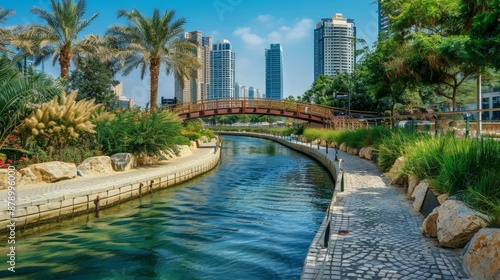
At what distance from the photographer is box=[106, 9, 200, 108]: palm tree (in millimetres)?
28048

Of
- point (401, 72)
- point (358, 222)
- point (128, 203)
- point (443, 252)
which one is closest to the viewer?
point (443, 252)

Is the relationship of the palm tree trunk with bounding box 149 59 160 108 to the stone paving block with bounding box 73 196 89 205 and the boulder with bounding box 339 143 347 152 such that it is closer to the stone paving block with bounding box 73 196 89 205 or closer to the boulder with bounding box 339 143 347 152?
the boulder with bounding box 339 143 347 152

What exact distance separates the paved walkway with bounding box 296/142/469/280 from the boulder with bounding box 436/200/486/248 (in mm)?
161

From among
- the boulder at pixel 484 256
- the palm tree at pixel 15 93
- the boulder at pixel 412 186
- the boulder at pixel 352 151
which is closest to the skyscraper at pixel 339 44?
the boulder at pixel 352 151

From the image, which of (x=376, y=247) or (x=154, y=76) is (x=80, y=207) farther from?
(x=154, y=76)

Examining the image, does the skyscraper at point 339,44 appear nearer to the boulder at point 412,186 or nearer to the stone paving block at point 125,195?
the stone paving block at point 125,195

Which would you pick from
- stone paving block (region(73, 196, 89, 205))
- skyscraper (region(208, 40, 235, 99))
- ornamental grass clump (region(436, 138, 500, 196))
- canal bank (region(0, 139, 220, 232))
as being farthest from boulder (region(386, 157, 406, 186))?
skyscraper (region(208, 40, 235, 99))

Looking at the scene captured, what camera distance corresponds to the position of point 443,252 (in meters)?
5.64

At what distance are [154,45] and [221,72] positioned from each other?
412ft

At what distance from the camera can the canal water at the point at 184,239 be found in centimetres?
673

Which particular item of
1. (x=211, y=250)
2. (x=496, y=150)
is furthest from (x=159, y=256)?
(x=496, y=150)

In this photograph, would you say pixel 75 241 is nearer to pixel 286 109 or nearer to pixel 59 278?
pixel 59 278

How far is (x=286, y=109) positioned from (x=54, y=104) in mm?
24039

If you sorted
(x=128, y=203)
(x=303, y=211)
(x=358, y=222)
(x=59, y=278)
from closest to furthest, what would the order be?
(x=59, y=278), (x=358, y=222), (x=303, y=211), (x=128, y=203)
